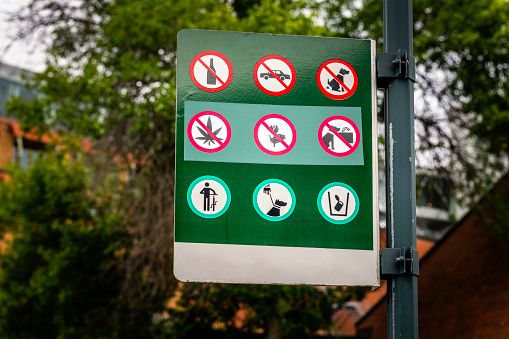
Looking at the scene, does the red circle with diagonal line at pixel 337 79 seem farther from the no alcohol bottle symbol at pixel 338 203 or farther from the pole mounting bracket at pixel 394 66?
the no alcohol bottle symbol at pixel 338 203

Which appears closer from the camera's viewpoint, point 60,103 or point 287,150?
point 287,150

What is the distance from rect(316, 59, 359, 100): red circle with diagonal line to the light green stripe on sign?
90 millimetres

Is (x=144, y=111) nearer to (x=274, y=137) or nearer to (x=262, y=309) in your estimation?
(x=262, y=309)

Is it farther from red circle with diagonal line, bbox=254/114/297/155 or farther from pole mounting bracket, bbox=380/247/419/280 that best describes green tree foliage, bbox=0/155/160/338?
pole mounting bracket, bbox=380/247/419/280

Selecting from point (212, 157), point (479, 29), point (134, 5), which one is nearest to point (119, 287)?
point (134, 5)

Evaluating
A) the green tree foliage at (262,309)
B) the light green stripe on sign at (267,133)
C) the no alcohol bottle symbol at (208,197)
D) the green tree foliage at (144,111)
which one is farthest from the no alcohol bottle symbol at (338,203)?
the green tree foliage at (262,309)

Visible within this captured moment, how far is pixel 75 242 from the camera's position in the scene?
1747 cm

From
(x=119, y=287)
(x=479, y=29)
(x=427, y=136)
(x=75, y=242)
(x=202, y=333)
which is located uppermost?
(x=479, y=29)

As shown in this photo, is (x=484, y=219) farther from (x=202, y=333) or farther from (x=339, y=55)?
(x=339, y=55)

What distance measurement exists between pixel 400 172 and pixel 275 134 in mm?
652

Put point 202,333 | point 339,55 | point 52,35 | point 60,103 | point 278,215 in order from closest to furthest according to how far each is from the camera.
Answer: point 278,215 → point 339,55 → point 60,103 → point 52,35 → point 202,333

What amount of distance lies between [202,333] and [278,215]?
14405 millimetres

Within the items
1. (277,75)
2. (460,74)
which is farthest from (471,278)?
(277,75)

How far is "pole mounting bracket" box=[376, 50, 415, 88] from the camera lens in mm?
3387
